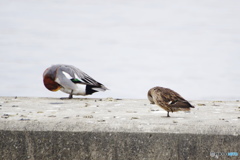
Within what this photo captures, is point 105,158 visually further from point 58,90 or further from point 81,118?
point 58,90

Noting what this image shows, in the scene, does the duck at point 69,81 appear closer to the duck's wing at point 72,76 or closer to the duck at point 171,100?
the duck's wing at point 72,76

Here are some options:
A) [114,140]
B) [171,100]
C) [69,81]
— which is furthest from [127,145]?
[69,81]

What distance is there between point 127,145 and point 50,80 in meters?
4.36

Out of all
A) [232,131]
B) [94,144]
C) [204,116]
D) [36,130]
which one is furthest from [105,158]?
[204,116]

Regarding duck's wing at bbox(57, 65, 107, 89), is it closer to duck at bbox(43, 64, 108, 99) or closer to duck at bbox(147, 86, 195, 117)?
duck at bbox(43, 64, 108, 99)

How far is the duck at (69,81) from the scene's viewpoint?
795 cm

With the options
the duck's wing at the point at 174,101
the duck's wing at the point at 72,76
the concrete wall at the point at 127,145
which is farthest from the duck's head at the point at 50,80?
the concrete wall at the point at 127,145

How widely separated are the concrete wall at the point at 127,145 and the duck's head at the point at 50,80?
3965mm

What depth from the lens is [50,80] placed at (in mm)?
8078

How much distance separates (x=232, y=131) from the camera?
4133mm

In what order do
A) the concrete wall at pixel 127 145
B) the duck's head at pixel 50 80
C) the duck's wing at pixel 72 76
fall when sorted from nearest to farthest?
1. the concrete wall at pixel 127 145
2. the duck's wing at pixel 72 76
3. the duck's head at pixel 50 80

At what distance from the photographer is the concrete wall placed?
4027 millimetres

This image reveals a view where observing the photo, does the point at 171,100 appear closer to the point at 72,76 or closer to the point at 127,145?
the point at 127,145

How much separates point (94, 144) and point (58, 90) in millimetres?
4232
